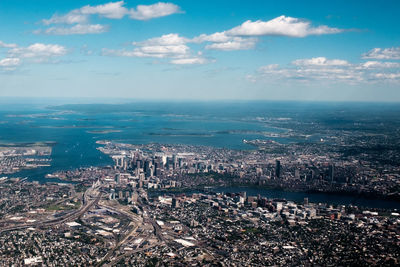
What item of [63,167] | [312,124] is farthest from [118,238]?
[312,124]

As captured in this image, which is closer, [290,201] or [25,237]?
[25,237]

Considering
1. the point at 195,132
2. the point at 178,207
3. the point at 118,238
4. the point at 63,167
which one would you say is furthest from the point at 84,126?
the point at 118,238

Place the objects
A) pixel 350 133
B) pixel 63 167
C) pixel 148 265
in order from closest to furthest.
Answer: pixel 148 265
pixel 63 167
pixel 350 133

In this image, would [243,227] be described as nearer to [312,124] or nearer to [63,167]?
[63,167]

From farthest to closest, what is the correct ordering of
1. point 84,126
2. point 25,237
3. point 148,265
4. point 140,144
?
point 84,126
point 140,144
point 25,237
point 148,265

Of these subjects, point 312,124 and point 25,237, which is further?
point 312,124

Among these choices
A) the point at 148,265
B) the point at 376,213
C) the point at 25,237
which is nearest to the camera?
the point at 148,265

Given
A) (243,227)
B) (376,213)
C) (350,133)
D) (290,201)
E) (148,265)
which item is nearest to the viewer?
(148,265)

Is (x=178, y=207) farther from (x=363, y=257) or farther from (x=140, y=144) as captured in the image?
(x=140, y=144)
